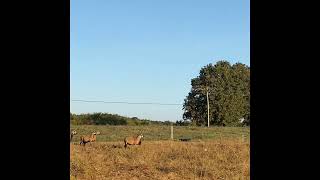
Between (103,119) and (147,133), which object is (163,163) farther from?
(103,119)

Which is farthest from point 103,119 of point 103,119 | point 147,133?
point 147,133

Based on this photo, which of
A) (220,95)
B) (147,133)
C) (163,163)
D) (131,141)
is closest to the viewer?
(163,163)

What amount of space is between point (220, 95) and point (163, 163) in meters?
44.0

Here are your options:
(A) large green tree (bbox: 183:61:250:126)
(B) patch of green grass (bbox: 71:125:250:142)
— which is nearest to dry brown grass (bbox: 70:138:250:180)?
(B) patch of green grass (bbox: 71:125:250:142)

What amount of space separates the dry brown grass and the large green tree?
126ft

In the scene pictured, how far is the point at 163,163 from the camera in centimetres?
1328

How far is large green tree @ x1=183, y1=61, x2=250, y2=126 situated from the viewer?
183 ft

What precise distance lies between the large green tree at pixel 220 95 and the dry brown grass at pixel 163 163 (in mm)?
38266

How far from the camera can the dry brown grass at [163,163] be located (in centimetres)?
1118

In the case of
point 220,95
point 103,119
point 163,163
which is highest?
point 220,95
